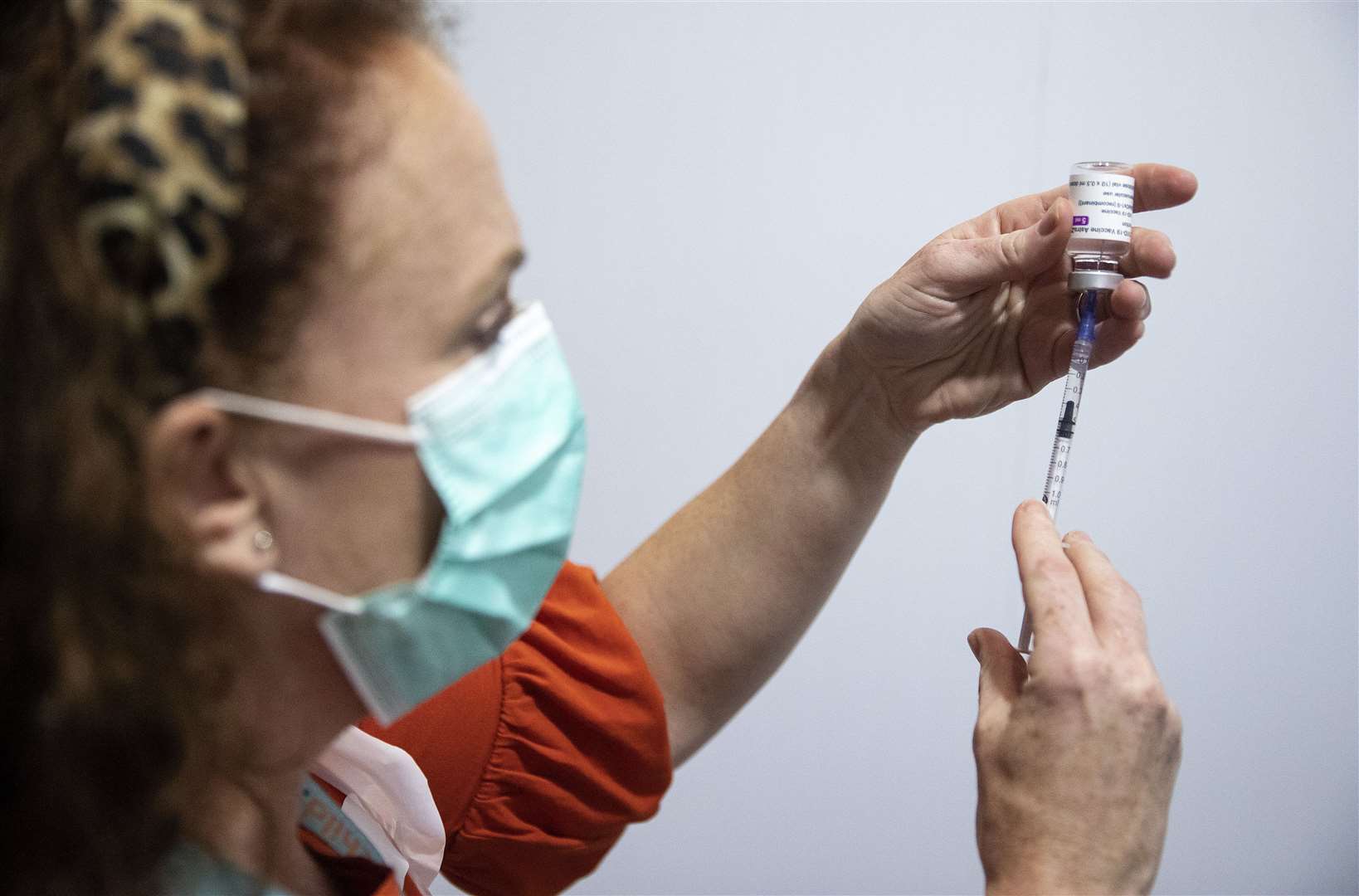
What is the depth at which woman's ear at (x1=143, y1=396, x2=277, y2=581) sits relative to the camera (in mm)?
602

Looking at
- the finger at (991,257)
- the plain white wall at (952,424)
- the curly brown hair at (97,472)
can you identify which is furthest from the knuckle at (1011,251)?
the plain white wall at (952,424)

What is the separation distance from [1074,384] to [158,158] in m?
0.78

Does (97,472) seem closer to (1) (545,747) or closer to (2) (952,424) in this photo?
(1) (545,747)

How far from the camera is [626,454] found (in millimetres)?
1705

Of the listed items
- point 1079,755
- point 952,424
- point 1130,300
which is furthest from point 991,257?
point 952,424

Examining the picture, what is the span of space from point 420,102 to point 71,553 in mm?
334

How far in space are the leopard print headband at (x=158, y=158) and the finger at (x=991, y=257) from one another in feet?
2.08

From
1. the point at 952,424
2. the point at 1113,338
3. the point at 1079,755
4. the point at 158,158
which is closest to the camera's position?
the point at 158,158

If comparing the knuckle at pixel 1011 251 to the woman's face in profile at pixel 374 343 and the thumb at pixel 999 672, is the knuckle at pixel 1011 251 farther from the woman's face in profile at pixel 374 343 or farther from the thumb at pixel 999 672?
the woman's face in profile at pixel 374 343

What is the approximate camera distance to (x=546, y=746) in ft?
3.58

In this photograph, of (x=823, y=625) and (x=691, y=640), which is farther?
(x=823, y=625)

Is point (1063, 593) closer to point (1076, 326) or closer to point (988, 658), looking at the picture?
point (988, 658)

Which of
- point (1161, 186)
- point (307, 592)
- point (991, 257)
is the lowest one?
point (307, 592)

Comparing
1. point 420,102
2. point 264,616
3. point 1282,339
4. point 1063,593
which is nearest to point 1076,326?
point 1063,593
